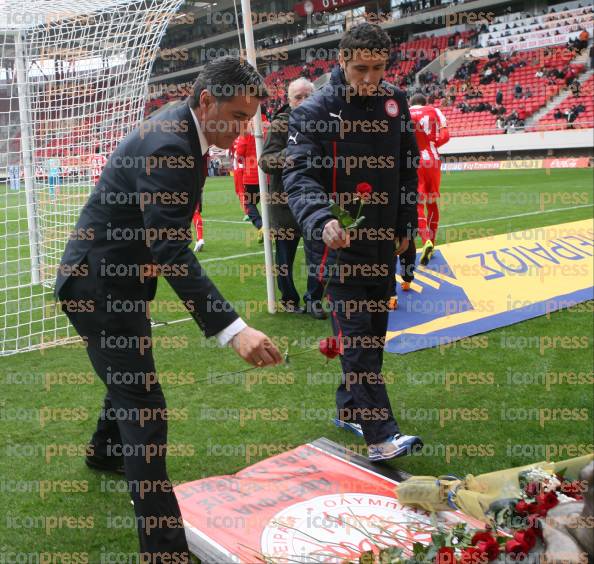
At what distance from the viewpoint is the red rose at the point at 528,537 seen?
211 centimetres

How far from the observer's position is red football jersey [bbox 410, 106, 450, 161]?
27.4 feet

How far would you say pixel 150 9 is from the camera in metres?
6.35

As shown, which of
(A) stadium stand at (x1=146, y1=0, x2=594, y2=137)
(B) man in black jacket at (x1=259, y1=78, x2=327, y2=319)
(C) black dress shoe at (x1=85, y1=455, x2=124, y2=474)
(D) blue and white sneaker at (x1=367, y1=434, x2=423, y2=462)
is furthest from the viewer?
(A) stadium stand at (x1=146, y1=0, x2=594, y2=137)

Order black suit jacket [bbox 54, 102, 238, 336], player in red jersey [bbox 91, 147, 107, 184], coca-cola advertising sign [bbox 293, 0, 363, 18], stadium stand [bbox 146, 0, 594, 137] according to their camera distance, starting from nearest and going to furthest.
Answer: black suit jacket [bbox 54, 102, 238, 336] < player in red jersey [bbox 91, 147, 107, 184] < stadium stand [bbox 146, 0, 594, 137] < coca-cola advertising sign [bbox 293, 0, 363, 18]

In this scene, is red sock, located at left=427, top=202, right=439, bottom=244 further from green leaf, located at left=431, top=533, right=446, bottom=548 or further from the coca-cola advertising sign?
the coca-cola advertising sign

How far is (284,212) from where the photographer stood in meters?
6.53

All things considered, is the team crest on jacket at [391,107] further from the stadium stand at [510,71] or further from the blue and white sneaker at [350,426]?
the stadium stand at [510,71]

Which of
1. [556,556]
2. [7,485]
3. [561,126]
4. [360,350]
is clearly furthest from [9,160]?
[561,126]

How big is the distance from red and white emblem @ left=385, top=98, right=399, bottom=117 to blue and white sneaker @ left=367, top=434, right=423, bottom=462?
64.5 inches

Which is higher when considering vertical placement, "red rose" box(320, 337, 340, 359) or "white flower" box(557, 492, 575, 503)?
"red rose" box(320, 337, 340, 359)

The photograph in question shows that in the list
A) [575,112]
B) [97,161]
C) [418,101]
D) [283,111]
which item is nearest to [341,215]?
[283,111]

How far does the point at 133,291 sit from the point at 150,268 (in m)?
0.11

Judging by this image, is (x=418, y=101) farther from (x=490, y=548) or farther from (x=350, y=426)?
(x=490, y=548)

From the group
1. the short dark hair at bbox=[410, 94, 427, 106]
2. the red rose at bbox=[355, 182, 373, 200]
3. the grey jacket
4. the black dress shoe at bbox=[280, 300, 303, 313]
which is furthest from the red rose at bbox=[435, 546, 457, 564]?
the short dark hair at bbox=[410, 94, 427, 106]
